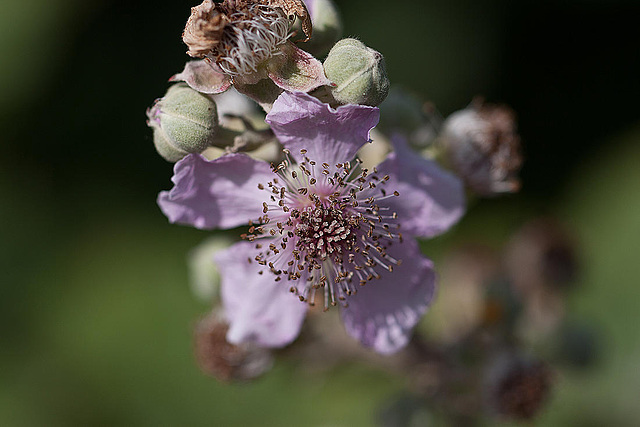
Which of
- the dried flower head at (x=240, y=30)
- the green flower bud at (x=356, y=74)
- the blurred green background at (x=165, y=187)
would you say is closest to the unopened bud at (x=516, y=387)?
the blurred green background at (x=165, y=187)

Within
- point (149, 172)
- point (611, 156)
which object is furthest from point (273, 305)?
point (611, 156)

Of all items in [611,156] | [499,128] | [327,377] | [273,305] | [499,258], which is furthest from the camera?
[611,156]

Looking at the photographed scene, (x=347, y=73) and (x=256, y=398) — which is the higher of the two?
(x=347, y=73)

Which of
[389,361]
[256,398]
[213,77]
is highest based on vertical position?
[213,77]

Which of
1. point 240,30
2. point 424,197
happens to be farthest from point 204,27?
point 424,197

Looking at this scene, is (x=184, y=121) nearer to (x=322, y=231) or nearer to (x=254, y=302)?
(x=322, y=231)

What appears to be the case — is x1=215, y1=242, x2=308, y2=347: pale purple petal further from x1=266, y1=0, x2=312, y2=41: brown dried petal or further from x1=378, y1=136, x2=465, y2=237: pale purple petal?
x1=266, y1=0, x2=312, y2=41: brown dried petal

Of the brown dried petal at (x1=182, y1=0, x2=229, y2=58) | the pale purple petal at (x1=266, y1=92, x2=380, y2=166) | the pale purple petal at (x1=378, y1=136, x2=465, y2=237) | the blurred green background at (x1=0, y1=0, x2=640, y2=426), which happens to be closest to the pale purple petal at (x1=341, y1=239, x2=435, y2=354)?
the pale purple petal at (x1=378, y1=136, x2=465, y2=237)

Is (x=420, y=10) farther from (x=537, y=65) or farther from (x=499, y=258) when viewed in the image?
(x=499, y=258)
